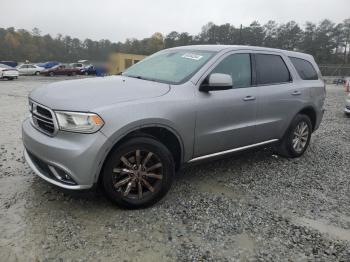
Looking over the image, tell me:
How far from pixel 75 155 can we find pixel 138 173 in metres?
0.70

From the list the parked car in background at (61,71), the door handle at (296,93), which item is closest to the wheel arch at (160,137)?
the door handle at (296,93)

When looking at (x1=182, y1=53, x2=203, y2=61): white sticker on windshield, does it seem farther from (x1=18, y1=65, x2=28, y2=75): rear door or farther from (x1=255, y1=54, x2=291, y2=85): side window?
(x1=18, y1=65, x2=28, y2=75): rear door

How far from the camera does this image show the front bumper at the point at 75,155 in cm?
311

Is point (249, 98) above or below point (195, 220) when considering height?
above

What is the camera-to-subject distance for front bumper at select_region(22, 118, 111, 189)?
311cm

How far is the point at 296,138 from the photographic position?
5.61m

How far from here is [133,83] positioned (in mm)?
3947

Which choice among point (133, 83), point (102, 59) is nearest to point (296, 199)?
point (133, 83)

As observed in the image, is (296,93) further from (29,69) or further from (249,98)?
(29,69)

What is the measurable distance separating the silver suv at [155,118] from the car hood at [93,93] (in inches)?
0.4

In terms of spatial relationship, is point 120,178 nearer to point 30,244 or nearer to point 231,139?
point 30,244

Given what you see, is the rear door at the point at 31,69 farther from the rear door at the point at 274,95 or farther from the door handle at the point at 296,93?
the door handle at the point at 296,93

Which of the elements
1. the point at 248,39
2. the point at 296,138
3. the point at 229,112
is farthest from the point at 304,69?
the point at 248,39

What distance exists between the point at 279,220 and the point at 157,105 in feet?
5.76
